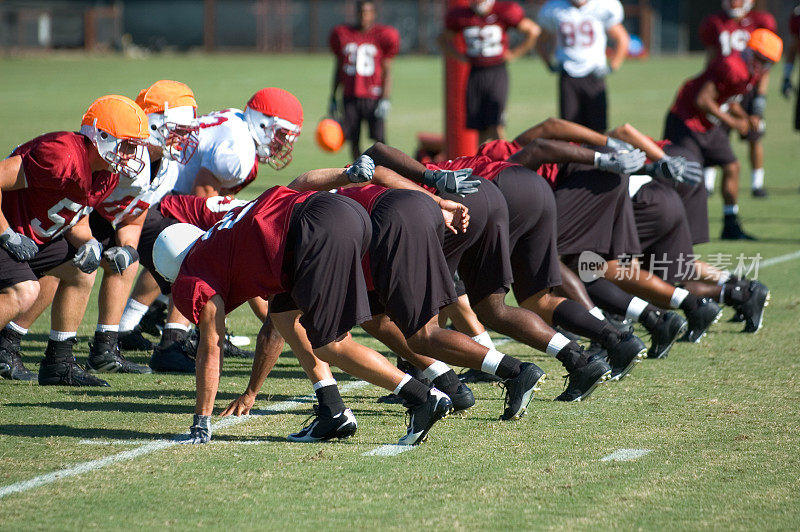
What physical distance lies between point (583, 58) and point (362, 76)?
2912 mm

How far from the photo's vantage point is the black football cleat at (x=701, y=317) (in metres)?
6.56

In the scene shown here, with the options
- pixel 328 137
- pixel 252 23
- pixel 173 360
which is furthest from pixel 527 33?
pixel 252 23

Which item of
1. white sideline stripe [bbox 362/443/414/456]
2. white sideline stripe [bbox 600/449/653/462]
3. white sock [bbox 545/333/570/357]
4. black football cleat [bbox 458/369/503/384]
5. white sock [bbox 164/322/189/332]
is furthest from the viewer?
white sock [bbox 164/322/189/332]

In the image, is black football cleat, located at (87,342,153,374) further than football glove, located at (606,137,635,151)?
No

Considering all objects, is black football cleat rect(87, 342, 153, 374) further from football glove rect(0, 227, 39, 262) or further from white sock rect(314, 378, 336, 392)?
white sock rect(314, 378, 336, 392)

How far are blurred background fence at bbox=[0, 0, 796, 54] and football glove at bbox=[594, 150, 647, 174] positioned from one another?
2806 cm

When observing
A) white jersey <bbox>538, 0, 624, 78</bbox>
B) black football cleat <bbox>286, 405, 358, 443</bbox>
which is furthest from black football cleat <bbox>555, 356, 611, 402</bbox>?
white jersey <bbox>538, 0, 624, 78</bbox>

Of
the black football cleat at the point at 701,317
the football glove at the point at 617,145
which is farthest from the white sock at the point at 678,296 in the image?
the football glove at the point at 617,145

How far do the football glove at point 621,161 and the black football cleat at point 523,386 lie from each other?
4.69 ft

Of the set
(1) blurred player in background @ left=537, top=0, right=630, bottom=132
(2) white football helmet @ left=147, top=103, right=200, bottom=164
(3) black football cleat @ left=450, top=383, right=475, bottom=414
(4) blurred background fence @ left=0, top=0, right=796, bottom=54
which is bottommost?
(3) black football cleat @ left=450, top=383, right=475, bottom=414

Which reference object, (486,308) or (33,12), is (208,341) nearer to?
(486,308)

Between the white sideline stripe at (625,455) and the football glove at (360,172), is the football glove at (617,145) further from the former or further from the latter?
the white sideline stripe at (625,455)

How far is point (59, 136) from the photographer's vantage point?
5145mm

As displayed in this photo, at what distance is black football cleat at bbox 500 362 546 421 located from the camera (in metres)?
4.87
